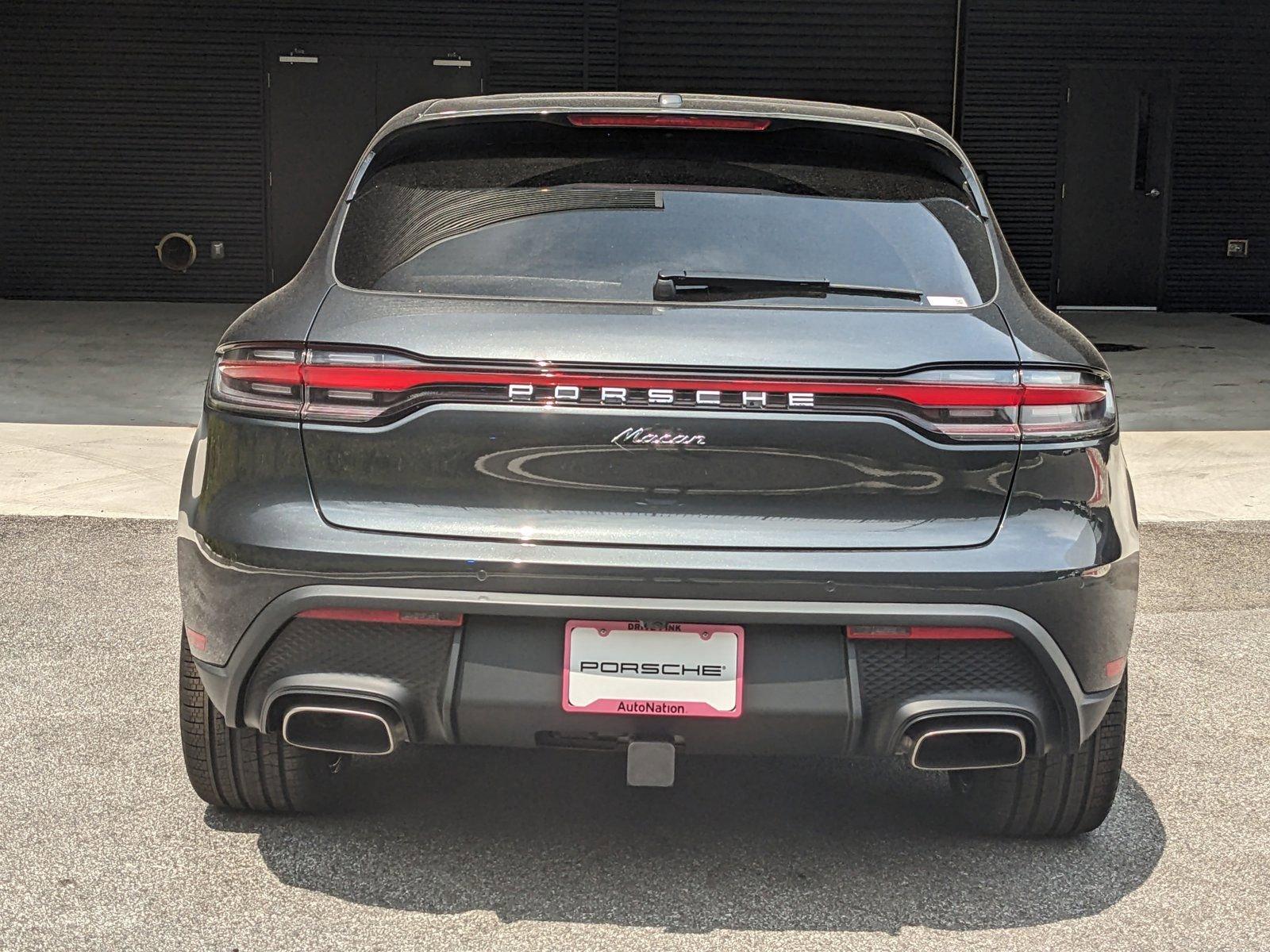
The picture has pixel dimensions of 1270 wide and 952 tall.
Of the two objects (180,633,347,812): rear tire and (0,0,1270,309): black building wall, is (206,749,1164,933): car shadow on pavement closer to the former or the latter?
(180,633,347,812): rear tire

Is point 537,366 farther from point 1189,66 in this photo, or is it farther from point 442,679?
point 1189,66

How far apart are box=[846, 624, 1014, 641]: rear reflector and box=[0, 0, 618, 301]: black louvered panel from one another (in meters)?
12.8

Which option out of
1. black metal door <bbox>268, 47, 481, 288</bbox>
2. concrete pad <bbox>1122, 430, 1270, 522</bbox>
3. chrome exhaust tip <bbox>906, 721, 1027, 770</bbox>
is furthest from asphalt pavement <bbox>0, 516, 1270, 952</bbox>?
black metal door <bbox>268, 47, 481, 288</bbox>

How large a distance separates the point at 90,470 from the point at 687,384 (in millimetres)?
5493

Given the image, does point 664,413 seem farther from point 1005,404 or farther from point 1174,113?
point 1174,113

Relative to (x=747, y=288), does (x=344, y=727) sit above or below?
below

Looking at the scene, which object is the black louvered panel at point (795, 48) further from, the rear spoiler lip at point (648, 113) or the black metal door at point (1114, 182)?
the rear spoiler lip at point (648, 113)

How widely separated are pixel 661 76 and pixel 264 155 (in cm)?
400

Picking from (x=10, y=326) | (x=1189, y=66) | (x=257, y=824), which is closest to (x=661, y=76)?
(x=1189, y=66)

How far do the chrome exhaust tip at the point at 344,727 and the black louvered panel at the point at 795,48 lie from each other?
12687 millimetres

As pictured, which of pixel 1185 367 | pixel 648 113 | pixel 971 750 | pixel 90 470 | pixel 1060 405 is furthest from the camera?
pixel 1185 367

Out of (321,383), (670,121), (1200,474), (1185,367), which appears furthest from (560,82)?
(321,383)

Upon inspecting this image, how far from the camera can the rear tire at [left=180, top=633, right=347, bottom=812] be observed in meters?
3.20

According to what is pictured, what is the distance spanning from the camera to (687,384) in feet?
8.83
